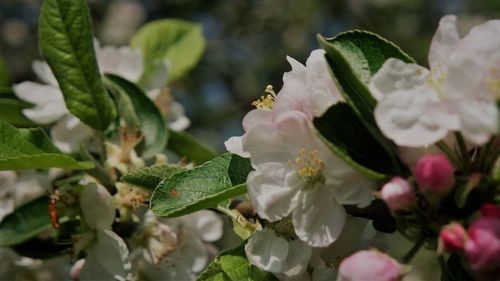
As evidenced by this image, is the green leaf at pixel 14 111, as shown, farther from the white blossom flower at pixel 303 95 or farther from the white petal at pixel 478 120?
the white petal at pixel 478 120

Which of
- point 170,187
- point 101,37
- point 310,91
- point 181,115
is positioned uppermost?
point 310,91

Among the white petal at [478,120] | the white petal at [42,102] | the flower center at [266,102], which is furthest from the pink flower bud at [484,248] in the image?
the white petal at [42,102]

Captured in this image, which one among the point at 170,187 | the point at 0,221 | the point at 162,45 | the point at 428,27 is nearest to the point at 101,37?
the point at 428,27

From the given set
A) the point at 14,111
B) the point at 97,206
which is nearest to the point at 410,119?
the point at 97,206

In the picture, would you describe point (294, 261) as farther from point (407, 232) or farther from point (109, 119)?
point (109, 119)

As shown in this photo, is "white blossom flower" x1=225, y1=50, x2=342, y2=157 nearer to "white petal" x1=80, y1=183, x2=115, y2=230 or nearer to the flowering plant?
the flowering plant

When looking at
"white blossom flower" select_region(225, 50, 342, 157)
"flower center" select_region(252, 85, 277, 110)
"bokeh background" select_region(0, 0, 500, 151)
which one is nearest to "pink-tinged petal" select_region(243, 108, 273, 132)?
"white blossom flower" select_region(225, 50, 342, 157)

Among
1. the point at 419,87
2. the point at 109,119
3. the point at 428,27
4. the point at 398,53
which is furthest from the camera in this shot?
the point at 428,27

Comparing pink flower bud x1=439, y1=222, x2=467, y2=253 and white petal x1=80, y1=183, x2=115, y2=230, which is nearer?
pink flower bud x1=439, y1=222, x2=467, y2=253
